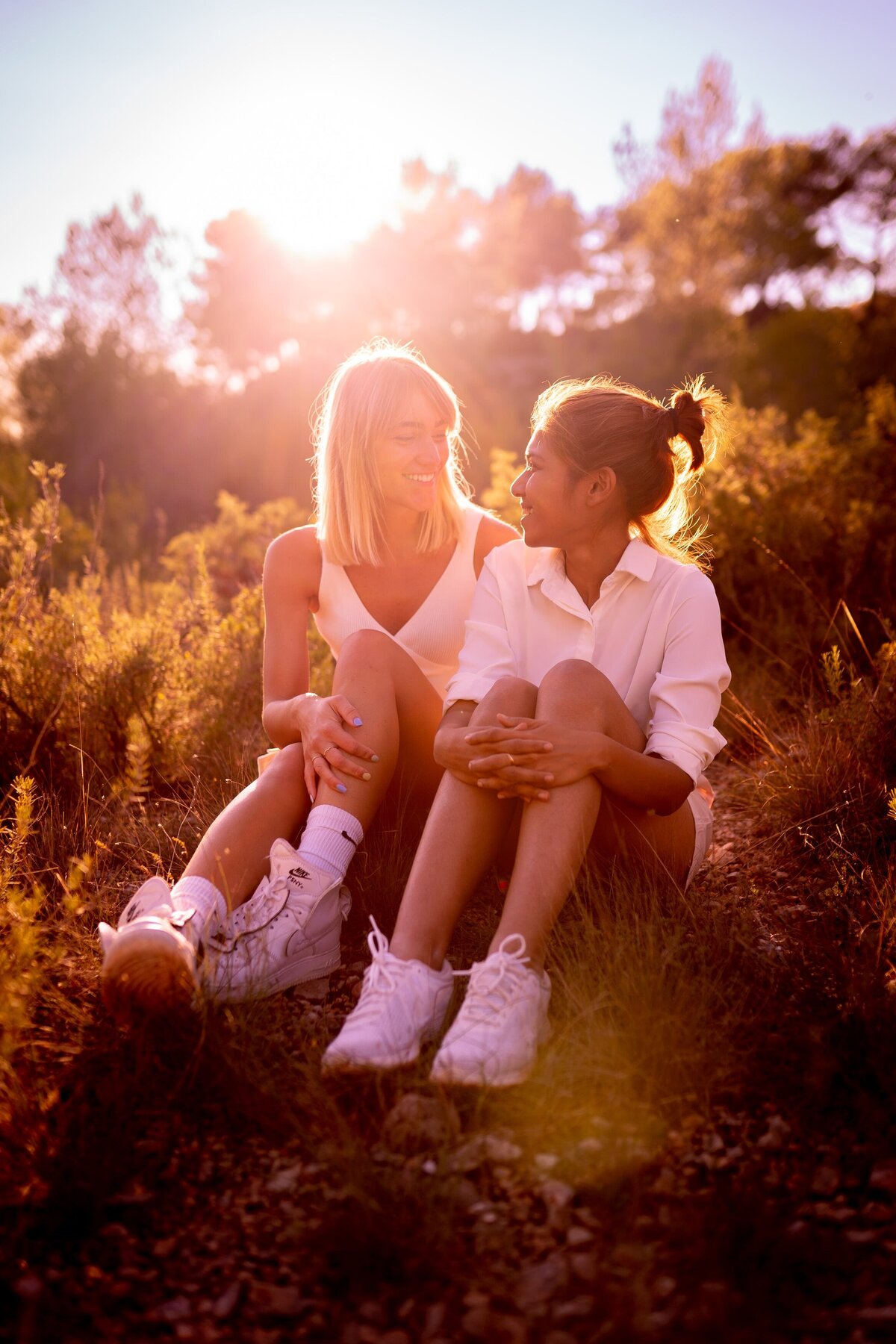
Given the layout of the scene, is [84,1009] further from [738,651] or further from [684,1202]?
[738,651]

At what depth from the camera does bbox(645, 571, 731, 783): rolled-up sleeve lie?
2.10 metres

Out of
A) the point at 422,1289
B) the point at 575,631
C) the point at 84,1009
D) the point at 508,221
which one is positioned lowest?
the point at 422,1289

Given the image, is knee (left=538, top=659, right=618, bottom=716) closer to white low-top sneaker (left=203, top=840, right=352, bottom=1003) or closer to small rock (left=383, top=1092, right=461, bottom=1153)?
white low-top sneaker (left=203, top=840, right=352, bottom=1003)

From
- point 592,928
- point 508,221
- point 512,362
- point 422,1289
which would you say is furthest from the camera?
point 508,221

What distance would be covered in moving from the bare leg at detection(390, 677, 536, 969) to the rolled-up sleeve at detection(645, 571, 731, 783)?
0.31m

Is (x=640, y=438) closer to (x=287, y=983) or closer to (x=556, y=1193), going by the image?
(x=287, y=983)

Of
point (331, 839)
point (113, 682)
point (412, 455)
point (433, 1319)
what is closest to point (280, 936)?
point (331, 839)

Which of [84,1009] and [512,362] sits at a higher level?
[512,362]

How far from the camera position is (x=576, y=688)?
2.01 metres

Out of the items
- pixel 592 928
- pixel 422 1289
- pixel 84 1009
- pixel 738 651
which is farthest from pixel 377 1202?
pixel 738 651

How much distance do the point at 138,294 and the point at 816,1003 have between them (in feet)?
68.0

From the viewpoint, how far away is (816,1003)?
1.77 meters

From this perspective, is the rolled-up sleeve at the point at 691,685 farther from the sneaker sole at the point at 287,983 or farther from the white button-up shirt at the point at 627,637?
the sneaker sole at the point at 287,983

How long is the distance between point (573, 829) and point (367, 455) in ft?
4.62
